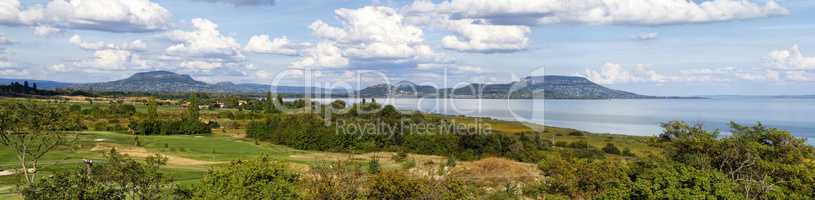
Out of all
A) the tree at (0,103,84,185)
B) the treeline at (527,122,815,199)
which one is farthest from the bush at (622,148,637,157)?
the tree at (0,103,84,185)

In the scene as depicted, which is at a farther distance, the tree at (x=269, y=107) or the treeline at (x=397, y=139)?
the tree at (x=269, y=107)

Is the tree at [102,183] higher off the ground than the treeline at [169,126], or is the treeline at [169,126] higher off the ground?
the tree at [102,183]

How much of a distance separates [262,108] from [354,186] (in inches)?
4462

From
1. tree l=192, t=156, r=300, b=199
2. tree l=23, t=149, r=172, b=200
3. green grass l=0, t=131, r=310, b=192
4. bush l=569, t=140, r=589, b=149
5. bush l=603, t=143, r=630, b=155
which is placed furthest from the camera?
bush l=569, t=140, r=589, b=149

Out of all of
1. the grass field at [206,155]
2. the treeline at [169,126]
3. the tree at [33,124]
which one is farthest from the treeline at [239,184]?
the treeline at [169,126]

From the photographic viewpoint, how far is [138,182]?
77.6 feet

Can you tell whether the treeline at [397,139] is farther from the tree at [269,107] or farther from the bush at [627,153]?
the tree at [269,107]

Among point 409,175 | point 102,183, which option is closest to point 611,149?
point 409,175

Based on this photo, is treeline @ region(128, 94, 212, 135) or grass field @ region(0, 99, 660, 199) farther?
treeline @ region(128, 94, 212, 135)

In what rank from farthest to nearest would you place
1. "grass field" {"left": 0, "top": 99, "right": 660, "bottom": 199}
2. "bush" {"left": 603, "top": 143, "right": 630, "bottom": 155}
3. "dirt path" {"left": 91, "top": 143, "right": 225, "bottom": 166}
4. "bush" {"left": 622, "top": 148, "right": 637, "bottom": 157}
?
"bush" {"left": 603, "top": 143, "right": 630, "bottom": 155} → "bush" {"left": 622, "top": 148, "right": 637, "bottom": 157} → "dirt path" {"left": 91, "top": 143, "right": 225, "bottom": 166} → "grass field" {"left": 0, "top": 99, "right": 660, "bottom": 199}

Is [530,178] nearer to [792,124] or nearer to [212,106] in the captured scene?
[792,124]

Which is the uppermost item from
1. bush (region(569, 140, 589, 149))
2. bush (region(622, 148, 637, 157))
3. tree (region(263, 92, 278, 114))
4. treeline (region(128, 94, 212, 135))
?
tree (region(263, 92, 278, 114))

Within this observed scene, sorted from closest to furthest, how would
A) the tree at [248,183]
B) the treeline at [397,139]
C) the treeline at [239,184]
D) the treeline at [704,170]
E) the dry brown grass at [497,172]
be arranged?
the treeline at [239,184], the tree at [248,183], the treeline at [704,170], the dry brown grass at [497,172], the treeline at [397,139]

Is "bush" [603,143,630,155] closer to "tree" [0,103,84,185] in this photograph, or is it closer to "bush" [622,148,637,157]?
"bush" [622,148,637,157]
